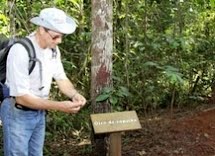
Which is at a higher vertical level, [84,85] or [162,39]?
[162,39]

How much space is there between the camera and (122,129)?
4.33 metres

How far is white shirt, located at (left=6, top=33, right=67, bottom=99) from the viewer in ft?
10.3

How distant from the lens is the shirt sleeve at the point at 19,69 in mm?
3145

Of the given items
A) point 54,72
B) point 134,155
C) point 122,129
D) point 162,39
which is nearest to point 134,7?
point 162,39

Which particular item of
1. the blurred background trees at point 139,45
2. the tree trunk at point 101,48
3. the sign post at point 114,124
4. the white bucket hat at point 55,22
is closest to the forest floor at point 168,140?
the blurred background trees at point 139,45

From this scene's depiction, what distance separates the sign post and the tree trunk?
0.45 meters

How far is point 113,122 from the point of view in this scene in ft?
14.3

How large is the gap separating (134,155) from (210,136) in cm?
121

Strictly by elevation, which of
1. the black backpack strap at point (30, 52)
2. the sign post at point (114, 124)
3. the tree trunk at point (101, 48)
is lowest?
the sign post at point (114, 124)

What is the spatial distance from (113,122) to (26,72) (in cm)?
141

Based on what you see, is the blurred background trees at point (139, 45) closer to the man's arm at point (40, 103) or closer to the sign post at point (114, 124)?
the sign post at point (114, 124)

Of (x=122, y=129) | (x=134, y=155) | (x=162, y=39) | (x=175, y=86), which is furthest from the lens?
(x=175, y=86)

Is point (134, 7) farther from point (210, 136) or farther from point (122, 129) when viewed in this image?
point (122, 129)

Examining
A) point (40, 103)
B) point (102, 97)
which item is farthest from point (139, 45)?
point (40, 103)
